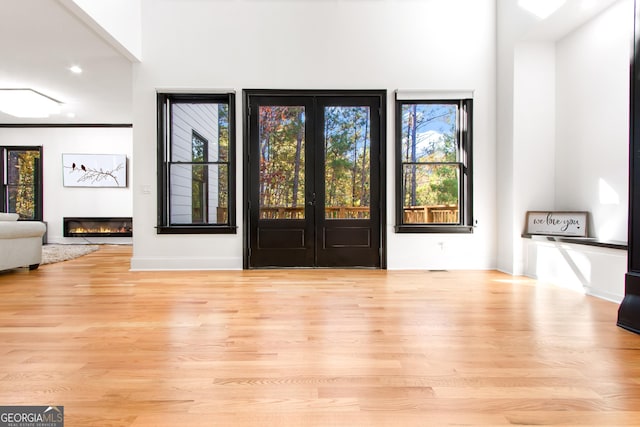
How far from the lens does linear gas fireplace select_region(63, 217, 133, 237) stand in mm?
8188

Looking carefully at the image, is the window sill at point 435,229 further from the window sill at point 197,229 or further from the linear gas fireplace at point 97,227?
the linear gas fireplace at point 97,227

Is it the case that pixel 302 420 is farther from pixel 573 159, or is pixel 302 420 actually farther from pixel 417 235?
pixel 573 159

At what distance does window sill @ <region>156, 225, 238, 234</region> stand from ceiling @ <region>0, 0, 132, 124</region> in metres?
2.32

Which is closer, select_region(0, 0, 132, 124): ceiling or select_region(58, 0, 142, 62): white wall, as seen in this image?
select_region(58, 0, 142, 62): white wall

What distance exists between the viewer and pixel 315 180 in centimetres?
471

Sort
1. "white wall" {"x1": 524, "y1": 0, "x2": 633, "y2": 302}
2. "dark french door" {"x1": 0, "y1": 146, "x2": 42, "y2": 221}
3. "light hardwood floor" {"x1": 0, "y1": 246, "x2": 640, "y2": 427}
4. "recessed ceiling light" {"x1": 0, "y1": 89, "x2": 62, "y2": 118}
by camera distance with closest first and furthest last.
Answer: "light hardwood floor" {"x1": 0, "y1": 246, "x2": 640, "y2": 427} → "white wall" {"x1": 524, "y1": 0, "x2": 633, "y2": 302} → "recessed ceiling light" {"x1": 0, "y1": 89, "x2": 62, "y2": 118} → "dark french door" {"x1": 0, "y1": 146, "x2": 42, "y2": 221}

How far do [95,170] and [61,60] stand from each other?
3758 mm

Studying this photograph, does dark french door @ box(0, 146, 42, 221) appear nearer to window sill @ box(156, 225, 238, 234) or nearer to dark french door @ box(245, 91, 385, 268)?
window sill @ box(156, 225, 238, 234)

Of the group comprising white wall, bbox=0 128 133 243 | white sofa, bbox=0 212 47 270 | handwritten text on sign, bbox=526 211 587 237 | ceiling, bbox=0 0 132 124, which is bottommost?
white sofa, bbox=0 212 47 270

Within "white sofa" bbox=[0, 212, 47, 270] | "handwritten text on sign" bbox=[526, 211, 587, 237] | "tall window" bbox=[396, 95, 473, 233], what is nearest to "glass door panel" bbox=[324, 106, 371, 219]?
"tall window" bbox=[396, 95, 473, 233]

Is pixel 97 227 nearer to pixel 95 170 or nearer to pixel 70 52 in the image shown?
pixel 95 170

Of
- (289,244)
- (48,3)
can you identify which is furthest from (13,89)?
(289,244)

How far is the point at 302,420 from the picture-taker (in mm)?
1298

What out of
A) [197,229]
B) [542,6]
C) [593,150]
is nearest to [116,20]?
[197,229]
